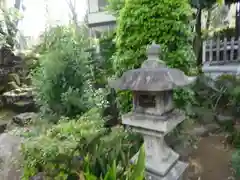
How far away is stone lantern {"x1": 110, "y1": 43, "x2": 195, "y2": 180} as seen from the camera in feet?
6.72

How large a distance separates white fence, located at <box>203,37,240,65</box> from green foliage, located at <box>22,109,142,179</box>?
5.11 m

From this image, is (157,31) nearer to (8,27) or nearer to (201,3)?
(201,3)

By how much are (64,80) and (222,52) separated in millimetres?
5355

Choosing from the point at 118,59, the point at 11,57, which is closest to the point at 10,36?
the point at 11,57

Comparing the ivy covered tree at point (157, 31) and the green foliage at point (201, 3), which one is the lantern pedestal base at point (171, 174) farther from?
the green foliage at point (201, 3)

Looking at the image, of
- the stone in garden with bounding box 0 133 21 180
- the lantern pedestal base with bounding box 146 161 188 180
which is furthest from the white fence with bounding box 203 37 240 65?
the stone in garden with bounding box 0 133 21 180

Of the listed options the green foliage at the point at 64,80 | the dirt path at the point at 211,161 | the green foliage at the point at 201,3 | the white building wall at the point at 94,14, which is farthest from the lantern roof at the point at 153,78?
the white building wall at the point at 94,14

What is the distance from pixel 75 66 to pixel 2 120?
3.67 meters

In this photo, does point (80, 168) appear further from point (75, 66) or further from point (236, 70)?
point (236, 70)

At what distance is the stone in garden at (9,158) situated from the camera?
3.13 m

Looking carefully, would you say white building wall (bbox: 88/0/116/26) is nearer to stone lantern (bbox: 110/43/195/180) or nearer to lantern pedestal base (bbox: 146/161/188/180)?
stone lantern (bbox: 110/43/195/180)

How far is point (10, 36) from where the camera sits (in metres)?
8.29

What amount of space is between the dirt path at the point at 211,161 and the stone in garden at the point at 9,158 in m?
2.61

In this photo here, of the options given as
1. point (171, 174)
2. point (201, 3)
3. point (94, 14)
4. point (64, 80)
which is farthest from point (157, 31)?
point (94, 14)
